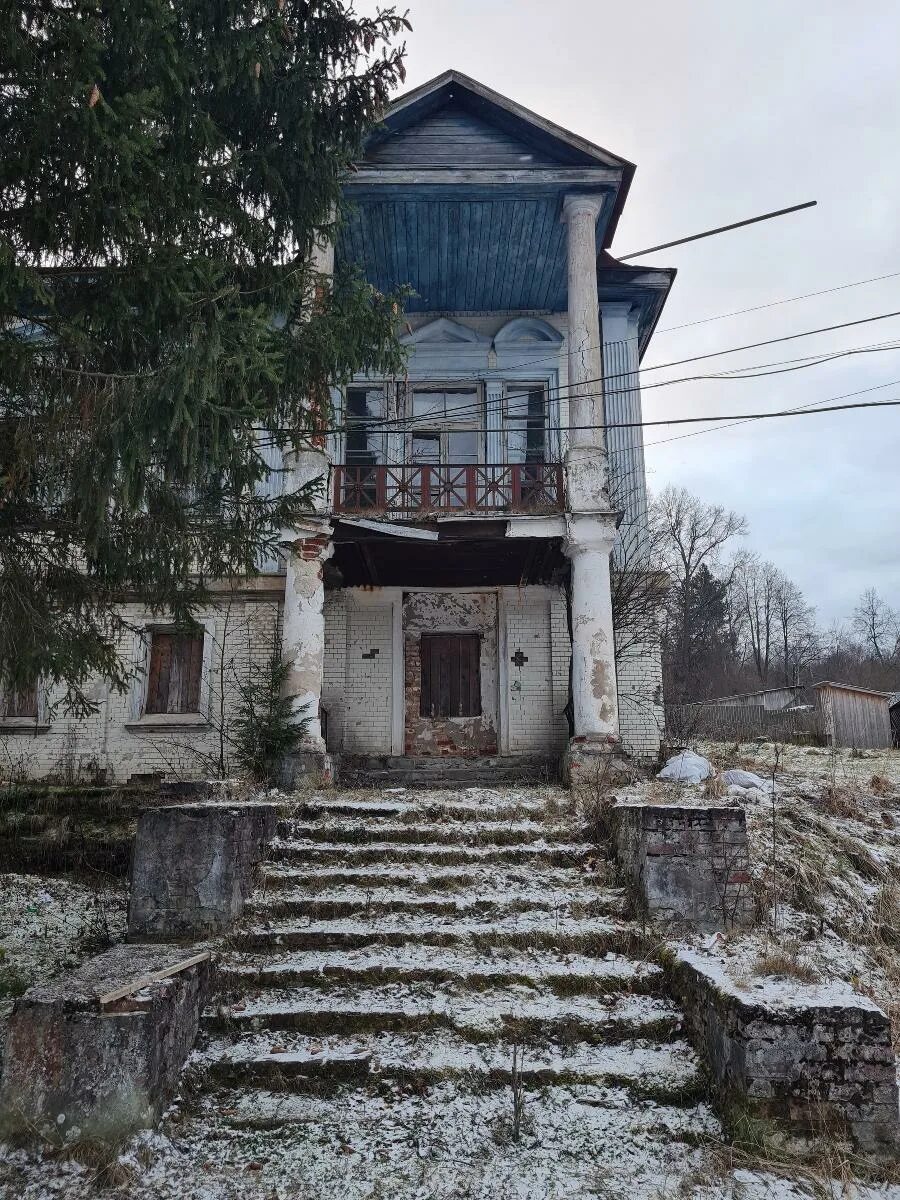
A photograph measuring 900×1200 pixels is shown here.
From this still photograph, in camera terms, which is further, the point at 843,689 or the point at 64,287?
the point at 843,689

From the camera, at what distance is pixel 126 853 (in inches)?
323

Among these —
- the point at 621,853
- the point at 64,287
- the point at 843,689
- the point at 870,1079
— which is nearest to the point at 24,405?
the point at 64,287

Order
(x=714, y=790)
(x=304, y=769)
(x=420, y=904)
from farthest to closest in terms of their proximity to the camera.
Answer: (x=304, y=769), (x=714, y=790), (x=420, y=904)

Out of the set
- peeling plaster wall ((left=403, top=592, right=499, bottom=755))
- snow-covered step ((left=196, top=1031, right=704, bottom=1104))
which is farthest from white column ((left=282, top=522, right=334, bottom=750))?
snow-covered step ((left=196, top=1031, right=704, bottom=1104))

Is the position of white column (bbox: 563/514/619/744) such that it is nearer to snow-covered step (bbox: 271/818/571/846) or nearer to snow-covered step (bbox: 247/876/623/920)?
snow-covered step (bbox: 271/818/571/846)

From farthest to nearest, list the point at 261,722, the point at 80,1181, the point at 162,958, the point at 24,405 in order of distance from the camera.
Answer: the point at 261,722 → the point at 24,405 → the point at 162,958 → the point at 80,1181

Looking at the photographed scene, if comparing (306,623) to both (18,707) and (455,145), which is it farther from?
(455,145)

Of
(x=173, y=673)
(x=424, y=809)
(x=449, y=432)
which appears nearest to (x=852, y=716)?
(x=449, y=432)

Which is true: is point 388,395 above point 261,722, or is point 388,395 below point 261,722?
above

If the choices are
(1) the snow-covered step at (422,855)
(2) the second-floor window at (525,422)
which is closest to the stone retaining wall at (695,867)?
(1) the snow-covered step at (422,855)

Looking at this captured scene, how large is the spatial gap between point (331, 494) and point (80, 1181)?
8618 millimetres

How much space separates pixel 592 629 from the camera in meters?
9.58

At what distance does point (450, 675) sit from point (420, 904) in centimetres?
682

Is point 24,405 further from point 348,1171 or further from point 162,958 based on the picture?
point 348,1171
